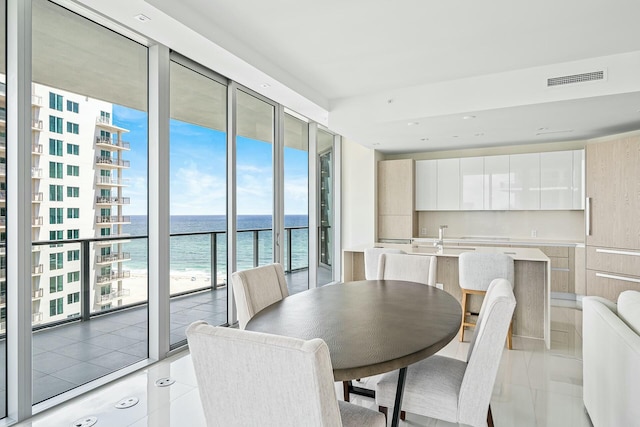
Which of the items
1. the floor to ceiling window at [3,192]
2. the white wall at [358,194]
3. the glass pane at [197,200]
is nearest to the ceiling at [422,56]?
the glass pane at [197,200]

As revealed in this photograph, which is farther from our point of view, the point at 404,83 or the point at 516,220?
the point at 516,220

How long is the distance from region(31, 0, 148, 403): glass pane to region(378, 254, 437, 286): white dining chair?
6.75ft

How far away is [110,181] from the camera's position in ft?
9.72

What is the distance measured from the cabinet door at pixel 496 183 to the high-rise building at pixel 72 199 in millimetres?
5472

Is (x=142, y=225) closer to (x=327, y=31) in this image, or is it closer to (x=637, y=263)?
(x=327, y=31)

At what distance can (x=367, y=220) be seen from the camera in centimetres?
686

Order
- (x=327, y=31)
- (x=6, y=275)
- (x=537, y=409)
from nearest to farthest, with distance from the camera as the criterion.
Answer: (x=6, y=275), (x=537, y=409), (x=327, y=31)

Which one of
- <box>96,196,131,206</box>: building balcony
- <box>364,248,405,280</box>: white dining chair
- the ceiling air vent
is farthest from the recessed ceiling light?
the ceiling air vent

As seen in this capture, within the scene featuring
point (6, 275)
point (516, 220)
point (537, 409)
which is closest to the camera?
point (6, 275)

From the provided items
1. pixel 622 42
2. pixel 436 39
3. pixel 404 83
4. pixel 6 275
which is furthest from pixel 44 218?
pixel 622 42

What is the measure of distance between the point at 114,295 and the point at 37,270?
735mm

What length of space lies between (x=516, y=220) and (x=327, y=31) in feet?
16.3

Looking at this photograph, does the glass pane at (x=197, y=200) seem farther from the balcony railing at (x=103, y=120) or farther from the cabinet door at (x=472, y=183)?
the cabinet door at (x=472, y=183)

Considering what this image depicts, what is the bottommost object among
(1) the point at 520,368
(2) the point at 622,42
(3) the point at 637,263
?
(1) the point at 520,368
